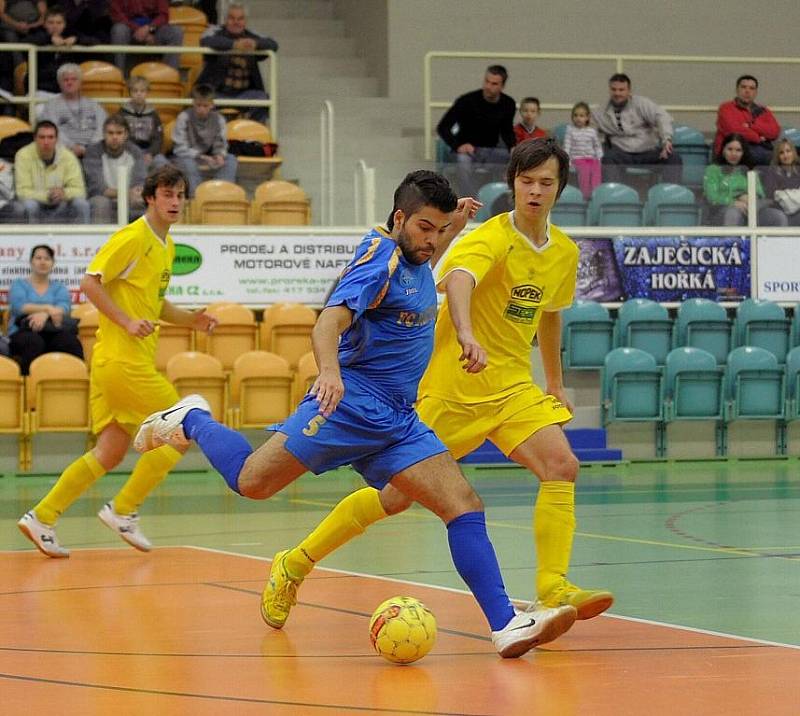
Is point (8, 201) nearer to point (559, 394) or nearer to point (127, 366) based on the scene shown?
point (127, 366)

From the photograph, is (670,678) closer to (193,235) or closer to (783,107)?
(193,235)

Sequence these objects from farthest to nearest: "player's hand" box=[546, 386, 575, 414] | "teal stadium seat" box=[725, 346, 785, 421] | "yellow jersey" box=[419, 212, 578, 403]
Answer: "teal stadium seat" box=[725, 346, 785, 421]
"player's hand" box=[546, 386, 575, 414]
"yellow jersey" box=[419, 212, 578, 403]

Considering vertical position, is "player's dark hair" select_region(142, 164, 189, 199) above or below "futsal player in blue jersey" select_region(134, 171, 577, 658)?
above

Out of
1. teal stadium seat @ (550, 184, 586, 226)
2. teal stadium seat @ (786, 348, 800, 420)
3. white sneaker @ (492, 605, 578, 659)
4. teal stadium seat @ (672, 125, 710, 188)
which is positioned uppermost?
teal stadium seat @ (672, 125, 710, 188)

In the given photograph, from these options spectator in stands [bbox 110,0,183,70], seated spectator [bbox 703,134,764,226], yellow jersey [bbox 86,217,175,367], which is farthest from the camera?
spectator in stands [bbox 110,0,183,70]

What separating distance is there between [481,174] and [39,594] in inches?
411

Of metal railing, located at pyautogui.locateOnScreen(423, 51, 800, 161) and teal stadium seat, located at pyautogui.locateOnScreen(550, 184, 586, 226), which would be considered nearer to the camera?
teal stadium seat, located at pyautogui.locateOnScreen(550, 184, 586, 226)

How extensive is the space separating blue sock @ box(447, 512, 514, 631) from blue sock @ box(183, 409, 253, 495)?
2.90 ft

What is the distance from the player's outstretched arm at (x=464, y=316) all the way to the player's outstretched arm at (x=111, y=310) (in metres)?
2.85

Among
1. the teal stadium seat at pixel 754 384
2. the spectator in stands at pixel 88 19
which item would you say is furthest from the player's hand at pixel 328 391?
the spectator in stands at pixel 88 19

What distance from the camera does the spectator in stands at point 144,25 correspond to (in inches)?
784

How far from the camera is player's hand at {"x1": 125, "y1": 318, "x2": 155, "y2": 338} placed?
867 cm

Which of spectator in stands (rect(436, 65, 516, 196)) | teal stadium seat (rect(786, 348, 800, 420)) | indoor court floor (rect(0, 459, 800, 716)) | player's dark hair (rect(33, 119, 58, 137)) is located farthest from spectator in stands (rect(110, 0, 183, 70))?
indoor court floor (rect(0, 459, 800, 716))

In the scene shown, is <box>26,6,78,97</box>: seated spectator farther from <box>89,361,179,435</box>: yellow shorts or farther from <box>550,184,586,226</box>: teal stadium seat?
<box>89,361,179,435</box>: yellow shorts
